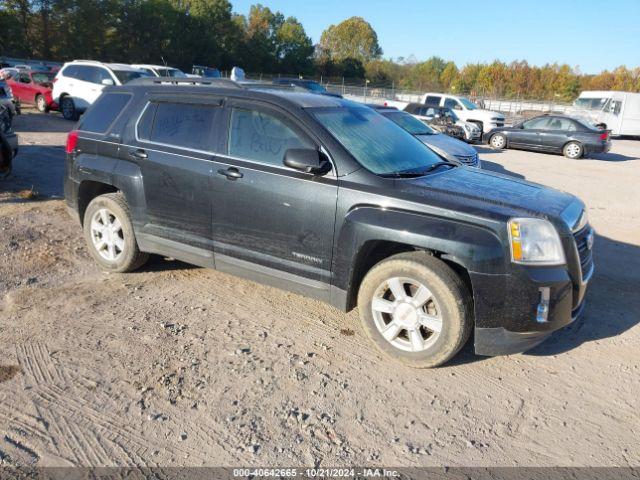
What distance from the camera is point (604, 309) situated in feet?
15.9

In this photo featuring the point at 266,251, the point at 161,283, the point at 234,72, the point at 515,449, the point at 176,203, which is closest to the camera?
the point at 515,449

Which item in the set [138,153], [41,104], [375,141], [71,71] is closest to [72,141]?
[138,153]

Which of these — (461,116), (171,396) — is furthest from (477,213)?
(461,116)

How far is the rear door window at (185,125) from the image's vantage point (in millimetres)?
4500

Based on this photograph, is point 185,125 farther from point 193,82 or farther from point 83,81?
point 83,81

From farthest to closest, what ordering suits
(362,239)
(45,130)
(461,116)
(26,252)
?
1. (461,116)
2. (45,130)
3. (26,252)
4. (362,239)

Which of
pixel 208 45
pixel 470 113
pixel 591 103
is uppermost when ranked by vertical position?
pixel 208 45

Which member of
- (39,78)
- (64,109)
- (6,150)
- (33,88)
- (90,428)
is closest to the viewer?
(90,428)

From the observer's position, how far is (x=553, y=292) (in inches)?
135

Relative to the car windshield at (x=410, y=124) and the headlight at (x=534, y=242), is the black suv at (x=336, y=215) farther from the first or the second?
the car windshield at (x=410, y=124)

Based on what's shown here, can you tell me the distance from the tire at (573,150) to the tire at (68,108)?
16.7 meters

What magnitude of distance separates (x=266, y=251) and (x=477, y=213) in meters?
1.69

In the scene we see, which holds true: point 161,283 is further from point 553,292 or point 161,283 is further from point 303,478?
point 553,292

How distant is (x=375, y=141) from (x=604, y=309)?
2.71m
